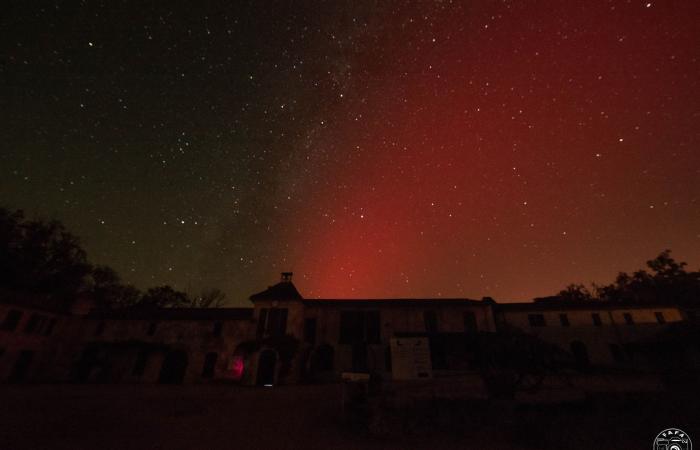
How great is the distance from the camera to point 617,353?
28125 millimetres

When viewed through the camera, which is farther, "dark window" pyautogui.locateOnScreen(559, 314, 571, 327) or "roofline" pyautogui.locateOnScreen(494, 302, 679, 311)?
"dark window" pyautogui.locateOnScreen(559, 314, 571, 327)

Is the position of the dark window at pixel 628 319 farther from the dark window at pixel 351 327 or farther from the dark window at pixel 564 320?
the dark window at pixel 351 327

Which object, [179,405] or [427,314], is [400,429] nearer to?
[179,405]

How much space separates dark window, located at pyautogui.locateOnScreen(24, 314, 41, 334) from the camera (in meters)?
26.9

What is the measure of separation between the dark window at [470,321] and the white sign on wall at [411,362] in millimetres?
11759

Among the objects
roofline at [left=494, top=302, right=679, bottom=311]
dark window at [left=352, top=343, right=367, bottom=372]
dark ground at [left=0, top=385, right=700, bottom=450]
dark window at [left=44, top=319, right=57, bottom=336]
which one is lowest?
dark ground at [left=0, top=385, right=700, bottom=450]

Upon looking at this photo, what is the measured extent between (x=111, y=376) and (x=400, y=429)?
1077 inches

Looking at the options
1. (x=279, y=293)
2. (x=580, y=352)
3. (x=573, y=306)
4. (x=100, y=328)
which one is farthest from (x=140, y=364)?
(x=573, y=306)

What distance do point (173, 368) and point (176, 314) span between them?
Result: 481 centimetres

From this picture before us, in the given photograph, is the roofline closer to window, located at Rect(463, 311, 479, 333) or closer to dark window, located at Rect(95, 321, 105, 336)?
window, located at Rect(463, 311, 479, 333)

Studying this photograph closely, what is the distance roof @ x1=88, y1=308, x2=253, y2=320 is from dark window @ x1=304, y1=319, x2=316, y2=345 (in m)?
5.13

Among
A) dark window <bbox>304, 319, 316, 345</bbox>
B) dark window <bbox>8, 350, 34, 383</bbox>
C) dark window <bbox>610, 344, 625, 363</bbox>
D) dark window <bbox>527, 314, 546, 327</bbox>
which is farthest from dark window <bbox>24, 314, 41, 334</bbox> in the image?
dark window <bbox>610, 344, 625, 363</bbox>

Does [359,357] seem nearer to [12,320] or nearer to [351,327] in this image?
[351,327]

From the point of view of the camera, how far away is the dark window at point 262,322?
2642 cm
